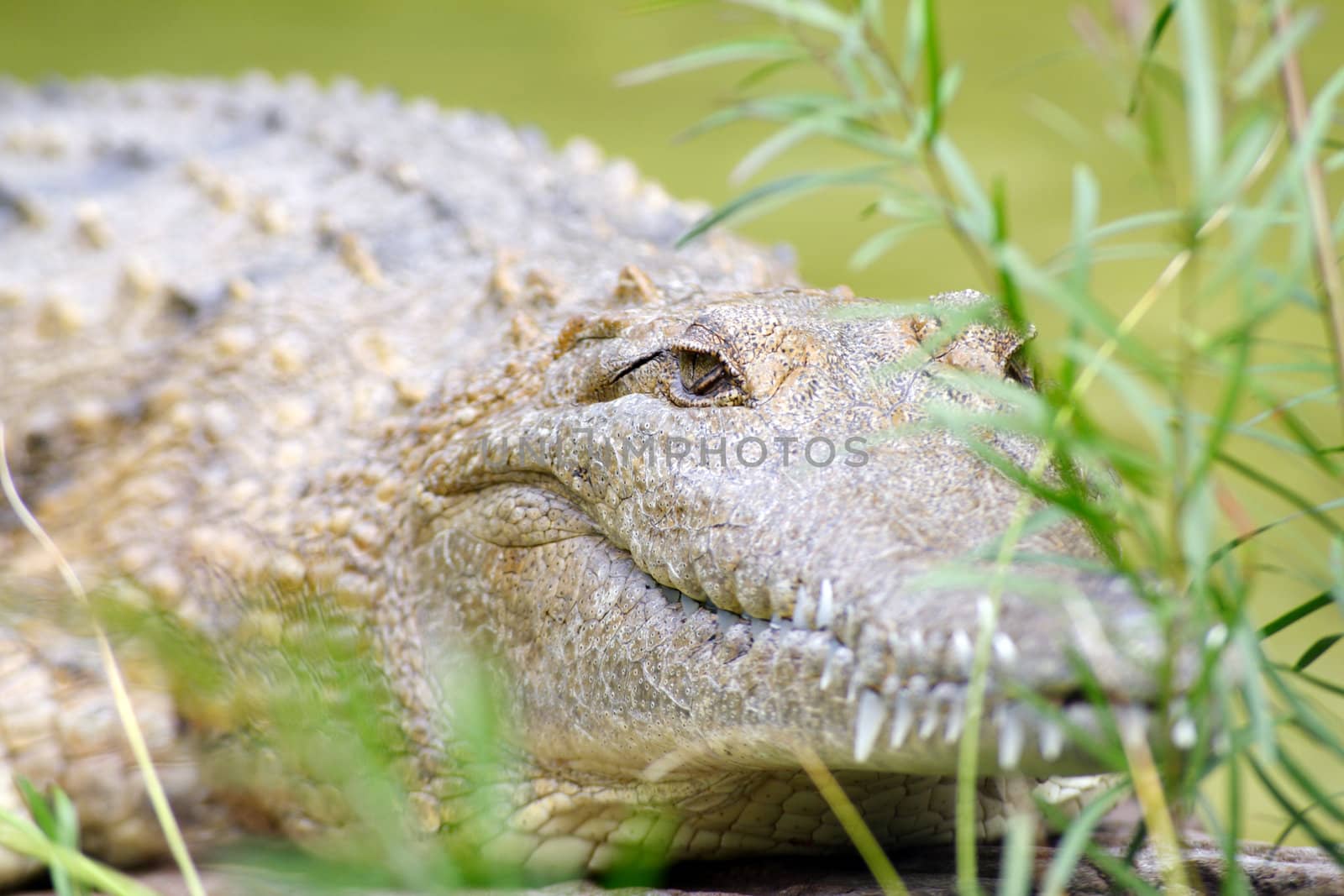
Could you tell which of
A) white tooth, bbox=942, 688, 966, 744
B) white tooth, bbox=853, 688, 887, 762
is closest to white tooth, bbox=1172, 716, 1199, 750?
white tooth, bbox=942, 688, 966, 744

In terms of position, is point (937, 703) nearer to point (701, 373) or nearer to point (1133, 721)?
point (1133, 721)

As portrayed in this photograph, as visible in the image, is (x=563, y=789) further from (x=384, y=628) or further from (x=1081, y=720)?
(x=1081, y=720)

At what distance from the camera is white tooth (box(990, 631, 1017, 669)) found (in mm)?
1450

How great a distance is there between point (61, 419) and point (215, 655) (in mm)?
936

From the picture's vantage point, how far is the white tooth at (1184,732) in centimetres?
143

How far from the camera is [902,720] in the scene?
1556 millimetres

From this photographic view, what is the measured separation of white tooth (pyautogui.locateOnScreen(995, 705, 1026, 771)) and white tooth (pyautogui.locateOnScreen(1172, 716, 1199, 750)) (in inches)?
6.6

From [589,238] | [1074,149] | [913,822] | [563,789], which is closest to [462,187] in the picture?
[589,238]

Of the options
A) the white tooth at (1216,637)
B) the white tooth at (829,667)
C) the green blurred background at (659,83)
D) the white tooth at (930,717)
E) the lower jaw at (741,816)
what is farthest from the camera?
the green blurred background at (659,83)

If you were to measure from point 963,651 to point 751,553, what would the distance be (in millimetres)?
412

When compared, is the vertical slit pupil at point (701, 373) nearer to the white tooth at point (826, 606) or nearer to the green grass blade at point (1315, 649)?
the white tooth at point (826, 606)

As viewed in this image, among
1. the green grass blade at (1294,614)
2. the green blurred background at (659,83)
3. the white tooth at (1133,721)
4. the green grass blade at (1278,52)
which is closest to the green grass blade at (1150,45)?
the green grass blade at (1278,52)

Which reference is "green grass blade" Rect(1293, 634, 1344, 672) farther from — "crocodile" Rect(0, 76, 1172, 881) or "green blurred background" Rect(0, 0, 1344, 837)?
"green blurred background" Rect(0, 0, 1344, 837)

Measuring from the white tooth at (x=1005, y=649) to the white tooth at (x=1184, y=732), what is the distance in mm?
195
